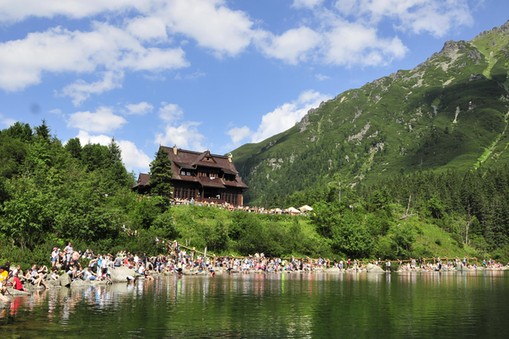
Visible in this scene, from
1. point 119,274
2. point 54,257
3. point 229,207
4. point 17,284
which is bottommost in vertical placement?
point 119,274

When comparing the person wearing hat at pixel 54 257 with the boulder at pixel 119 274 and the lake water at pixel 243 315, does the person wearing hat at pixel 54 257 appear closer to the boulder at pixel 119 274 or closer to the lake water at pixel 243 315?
the lake water at pixel 243 315

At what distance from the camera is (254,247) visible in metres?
70.8

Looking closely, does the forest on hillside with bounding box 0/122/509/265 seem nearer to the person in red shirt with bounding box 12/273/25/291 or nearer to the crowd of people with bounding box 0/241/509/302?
the crowd of people with bounding box 0/241/509/302

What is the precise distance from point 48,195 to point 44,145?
91.2 feet

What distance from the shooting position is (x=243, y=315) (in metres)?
23.7

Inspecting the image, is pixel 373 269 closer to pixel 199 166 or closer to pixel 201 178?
pixel 201 178

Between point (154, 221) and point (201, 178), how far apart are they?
2972 cm

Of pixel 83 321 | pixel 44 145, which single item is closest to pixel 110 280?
pixel 83 321

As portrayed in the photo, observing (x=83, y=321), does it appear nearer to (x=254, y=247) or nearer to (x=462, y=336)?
(x=462, y=336)

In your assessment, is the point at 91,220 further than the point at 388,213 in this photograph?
No

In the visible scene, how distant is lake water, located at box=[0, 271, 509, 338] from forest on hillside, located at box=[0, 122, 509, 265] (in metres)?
15.4

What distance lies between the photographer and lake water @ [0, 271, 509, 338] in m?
18.9

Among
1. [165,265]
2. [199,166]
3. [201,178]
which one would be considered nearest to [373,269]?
[165,265]

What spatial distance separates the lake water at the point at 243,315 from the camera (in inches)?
746
